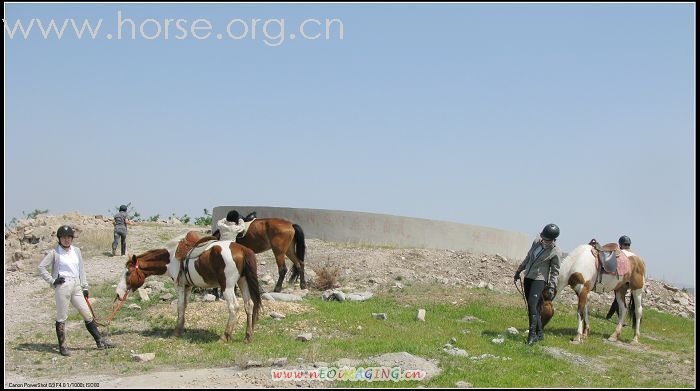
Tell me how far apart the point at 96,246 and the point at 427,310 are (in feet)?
38.4

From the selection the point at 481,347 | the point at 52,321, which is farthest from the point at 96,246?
the point at 481,347

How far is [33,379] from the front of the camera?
9.16m

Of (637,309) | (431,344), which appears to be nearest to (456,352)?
(431,344)

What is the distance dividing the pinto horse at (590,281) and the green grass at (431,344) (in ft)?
1.07

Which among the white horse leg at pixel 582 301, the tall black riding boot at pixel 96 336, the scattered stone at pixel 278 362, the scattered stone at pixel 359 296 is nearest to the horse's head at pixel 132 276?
the tall black riding boot at pixel 96 336

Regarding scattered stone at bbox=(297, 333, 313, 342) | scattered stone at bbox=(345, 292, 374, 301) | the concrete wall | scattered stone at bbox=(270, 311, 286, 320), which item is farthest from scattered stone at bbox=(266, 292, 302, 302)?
the concrete wall

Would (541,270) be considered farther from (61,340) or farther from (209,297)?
(61,340)

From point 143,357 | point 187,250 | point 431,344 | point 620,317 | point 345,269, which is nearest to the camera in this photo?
point 143,357

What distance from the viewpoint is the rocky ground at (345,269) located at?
16.0m

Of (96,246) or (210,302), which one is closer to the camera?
(210,302)

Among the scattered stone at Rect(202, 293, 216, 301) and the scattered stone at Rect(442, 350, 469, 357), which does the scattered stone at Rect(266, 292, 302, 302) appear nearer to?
the scattered stone at Rect(202, 293, 216, 301)

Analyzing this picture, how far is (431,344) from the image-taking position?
11.0 meters

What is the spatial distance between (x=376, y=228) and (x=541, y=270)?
1129 centimetres

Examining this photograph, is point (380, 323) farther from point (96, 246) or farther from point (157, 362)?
point (96, 246)
